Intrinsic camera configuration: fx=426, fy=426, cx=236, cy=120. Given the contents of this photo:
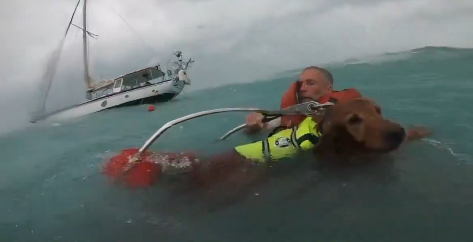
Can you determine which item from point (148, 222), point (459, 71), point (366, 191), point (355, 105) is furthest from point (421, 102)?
point (148, 222)

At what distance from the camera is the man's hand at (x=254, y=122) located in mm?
4988

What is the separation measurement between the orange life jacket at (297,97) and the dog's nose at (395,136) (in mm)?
614

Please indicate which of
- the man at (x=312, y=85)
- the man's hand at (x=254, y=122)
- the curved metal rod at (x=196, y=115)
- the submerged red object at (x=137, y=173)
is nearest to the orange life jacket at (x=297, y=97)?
the man at (x=312, y=85)

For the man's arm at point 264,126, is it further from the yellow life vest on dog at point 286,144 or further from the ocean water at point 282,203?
the yellow life vest on dog at point 286,144

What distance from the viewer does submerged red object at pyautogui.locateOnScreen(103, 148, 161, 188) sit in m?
4.03

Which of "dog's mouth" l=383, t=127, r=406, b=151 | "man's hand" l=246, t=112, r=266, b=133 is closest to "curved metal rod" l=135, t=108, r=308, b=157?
"dog's mouth" l=383, t=127, r=406, b=151

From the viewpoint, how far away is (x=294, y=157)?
4016mm

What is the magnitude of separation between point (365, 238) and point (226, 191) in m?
1.34

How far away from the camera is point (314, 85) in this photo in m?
4.67

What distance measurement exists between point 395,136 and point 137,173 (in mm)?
2377

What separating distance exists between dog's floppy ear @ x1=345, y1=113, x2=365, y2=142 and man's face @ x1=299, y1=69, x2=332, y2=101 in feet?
3.23

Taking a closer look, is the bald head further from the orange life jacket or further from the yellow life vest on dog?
the yellow life vest on dog

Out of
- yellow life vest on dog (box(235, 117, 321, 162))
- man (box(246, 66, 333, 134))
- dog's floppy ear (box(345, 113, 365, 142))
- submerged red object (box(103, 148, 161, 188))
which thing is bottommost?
submerged red object (box(103, 148, 161, 188))

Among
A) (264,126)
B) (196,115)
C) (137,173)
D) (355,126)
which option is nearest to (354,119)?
(355,126)
